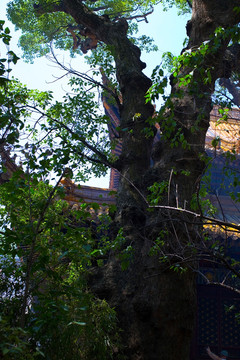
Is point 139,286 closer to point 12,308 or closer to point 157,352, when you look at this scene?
point 157,352

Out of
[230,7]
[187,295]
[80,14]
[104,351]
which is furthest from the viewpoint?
[80,14]

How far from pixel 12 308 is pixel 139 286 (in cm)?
117

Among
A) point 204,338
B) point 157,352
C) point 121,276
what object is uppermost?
point 121,276

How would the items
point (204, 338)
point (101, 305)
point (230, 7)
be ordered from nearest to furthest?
1. point (101, 305)
2. point (230, 7)
3. point (204, 338)

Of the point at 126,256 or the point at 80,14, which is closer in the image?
the point at 126,256

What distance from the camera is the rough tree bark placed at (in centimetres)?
337

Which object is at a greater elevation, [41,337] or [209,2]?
[209,2]

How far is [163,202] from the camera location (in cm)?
386

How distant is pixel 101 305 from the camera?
3.27m

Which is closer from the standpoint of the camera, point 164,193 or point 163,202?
point 163,202

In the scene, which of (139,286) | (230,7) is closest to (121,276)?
(139,286)

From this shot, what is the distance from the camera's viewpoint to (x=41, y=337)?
8.83 feet

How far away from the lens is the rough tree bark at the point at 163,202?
337 centimetres

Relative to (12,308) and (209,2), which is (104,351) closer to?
(12,308)
